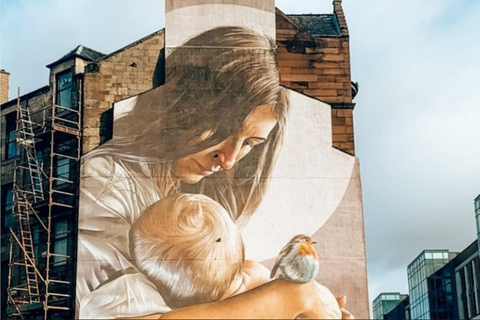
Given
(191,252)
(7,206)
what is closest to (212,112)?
(191,252)

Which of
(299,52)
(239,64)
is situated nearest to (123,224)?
(239,64)

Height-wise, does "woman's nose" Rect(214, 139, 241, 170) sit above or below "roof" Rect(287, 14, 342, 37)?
below

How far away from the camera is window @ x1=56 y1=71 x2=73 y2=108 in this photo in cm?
4266

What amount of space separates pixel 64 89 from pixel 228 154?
9064 millimetres

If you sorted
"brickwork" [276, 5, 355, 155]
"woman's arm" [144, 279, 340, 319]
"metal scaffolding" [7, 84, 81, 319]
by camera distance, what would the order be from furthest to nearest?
"brickwork" [276, 5, 355, 155], "metal scaffolding" [7, 84, 81, 319], "woman's arm" [144, 279, 340, 319]

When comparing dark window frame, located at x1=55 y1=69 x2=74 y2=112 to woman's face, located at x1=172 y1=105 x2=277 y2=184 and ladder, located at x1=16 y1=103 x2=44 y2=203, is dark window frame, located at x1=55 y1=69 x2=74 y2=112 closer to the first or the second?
ladder, located at x1=16 y1=103 x2=44 y2=203

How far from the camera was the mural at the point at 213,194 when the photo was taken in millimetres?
38031

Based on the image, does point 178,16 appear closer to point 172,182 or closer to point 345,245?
point 172,182

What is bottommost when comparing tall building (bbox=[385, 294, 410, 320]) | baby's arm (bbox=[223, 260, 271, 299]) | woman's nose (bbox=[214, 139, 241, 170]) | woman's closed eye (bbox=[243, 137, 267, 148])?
Answer: baby's arm (bbox=[223, 260, 271, 299])

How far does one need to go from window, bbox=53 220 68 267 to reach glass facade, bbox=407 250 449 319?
5075 cm

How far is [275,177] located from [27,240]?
12.1 metres

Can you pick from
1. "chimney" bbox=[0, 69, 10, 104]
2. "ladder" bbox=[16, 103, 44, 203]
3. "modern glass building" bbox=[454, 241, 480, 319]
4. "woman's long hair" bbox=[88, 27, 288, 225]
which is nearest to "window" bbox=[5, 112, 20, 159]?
"ladder" bbox=[16, 103, 44, 203]

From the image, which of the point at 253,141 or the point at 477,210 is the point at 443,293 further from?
the point at 253,141

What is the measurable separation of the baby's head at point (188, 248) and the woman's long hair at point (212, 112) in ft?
2.52
